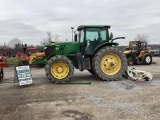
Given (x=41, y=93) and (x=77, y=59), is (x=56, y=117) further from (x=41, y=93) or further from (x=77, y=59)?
(x=77, y=59)

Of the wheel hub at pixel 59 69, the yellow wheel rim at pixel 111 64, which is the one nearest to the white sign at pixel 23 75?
the wheel hub at pixel 59 69

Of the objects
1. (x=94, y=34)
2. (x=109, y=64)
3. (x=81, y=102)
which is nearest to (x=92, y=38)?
(x=94, y=34)

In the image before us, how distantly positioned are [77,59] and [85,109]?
493 cm

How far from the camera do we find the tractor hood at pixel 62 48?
35.9ft

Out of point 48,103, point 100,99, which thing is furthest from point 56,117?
point 100,99

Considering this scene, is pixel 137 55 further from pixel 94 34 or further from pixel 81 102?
pixel 81 102

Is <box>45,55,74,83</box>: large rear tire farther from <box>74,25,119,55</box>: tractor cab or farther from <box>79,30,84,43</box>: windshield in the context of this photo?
<box>79,30,84,43</box>: windshield

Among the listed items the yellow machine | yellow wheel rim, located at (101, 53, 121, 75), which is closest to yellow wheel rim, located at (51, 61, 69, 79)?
yellow wheel rim, located at (101, 53, 121, 75)

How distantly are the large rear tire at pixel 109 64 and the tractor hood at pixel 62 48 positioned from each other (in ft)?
3.51

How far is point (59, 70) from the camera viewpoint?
10.1 metres

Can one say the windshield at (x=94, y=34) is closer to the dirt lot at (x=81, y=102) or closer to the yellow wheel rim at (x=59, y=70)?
the yellow wheel rim at (x=59, y=70)

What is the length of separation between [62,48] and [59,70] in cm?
128

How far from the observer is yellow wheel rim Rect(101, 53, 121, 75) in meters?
10.7

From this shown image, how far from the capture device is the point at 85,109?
604cm
